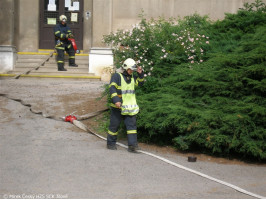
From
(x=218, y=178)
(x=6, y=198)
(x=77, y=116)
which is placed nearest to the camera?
(x=6, y=198)

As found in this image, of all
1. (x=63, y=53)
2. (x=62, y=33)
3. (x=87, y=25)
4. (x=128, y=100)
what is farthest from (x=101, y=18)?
(x=128, y=100)

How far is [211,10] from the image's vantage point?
17047mm

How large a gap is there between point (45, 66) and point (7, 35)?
2.01 meters

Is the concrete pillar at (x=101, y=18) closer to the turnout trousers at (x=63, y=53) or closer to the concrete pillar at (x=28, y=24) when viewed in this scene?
the turnout trousers at (x=63, y=53)

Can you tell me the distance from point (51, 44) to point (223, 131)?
1208 centimetres

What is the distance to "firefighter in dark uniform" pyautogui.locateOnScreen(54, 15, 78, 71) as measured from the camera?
15.6m

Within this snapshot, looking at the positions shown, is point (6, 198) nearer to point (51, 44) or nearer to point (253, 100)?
point (253, 100)

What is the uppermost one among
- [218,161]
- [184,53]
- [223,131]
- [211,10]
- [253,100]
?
[211,10]

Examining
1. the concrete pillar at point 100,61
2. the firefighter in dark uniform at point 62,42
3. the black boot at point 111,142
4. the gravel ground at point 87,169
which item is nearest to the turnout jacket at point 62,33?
the firefighter in dark uniform at point 62,42

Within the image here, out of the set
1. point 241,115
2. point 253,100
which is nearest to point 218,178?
point 241,115

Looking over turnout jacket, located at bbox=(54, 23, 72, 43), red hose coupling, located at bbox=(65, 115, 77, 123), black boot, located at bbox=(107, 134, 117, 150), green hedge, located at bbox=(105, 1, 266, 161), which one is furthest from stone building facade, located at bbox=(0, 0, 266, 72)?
black boot, located at bbox=(107, 134, 117, 150)

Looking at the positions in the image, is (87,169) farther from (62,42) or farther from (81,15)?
(81,15)

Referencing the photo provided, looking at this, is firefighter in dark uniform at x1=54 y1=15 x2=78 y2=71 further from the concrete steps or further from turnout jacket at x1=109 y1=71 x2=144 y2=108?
turnout jacket at x1=109 y1=71 x2=144 y2=108

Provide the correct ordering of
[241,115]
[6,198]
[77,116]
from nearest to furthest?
[6,198] → [241,115] → [77,116]
